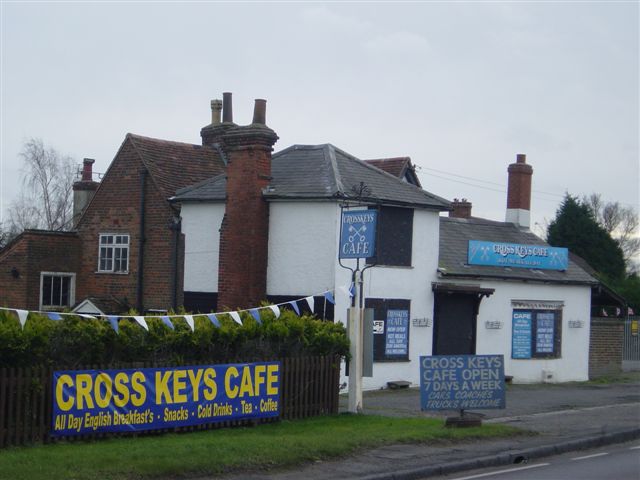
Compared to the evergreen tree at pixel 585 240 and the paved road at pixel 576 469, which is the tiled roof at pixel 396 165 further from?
the evergreen tree at pixel 585 240

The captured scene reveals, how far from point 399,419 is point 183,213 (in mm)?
11894

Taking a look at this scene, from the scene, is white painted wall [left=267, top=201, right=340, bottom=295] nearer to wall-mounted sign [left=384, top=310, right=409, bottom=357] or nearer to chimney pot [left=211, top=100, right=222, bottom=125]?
wall-mounted sign [left=384, top=310, right=409, bottom=357]

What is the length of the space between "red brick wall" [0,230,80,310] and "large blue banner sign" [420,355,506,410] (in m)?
16.7

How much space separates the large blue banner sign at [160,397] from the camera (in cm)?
1384

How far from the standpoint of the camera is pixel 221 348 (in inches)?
646

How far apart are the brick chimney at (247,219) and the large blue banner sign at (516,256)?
280 inches

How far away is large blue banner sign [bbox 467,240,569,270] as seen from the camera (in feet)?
95.0

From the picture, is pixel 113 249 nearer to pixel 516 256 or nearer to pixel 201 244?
pixel 201 244

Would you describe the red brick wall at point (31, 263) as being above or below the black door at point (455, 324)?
above

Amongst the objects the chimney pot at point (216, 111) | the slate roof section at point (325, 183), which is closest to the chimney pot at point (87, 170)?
the chimney pot at point (216, 111)

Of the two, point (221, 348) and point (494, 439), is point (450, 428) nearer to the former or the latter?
point (494, 439)

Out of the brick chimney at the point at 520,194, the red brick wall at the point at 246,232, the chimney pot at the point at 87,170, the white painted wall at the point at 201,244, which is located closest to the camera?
the red brick wall at the point at 246,232

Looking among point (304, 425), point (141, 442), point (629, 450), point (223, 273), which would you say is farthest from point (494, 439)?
point (223, 273)

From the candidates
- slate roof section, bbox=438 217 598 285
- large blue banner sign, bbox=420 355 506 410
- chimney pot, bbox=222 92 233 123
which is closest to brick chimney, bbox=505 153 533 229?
slate roof section, bbox=438 217 598 285
